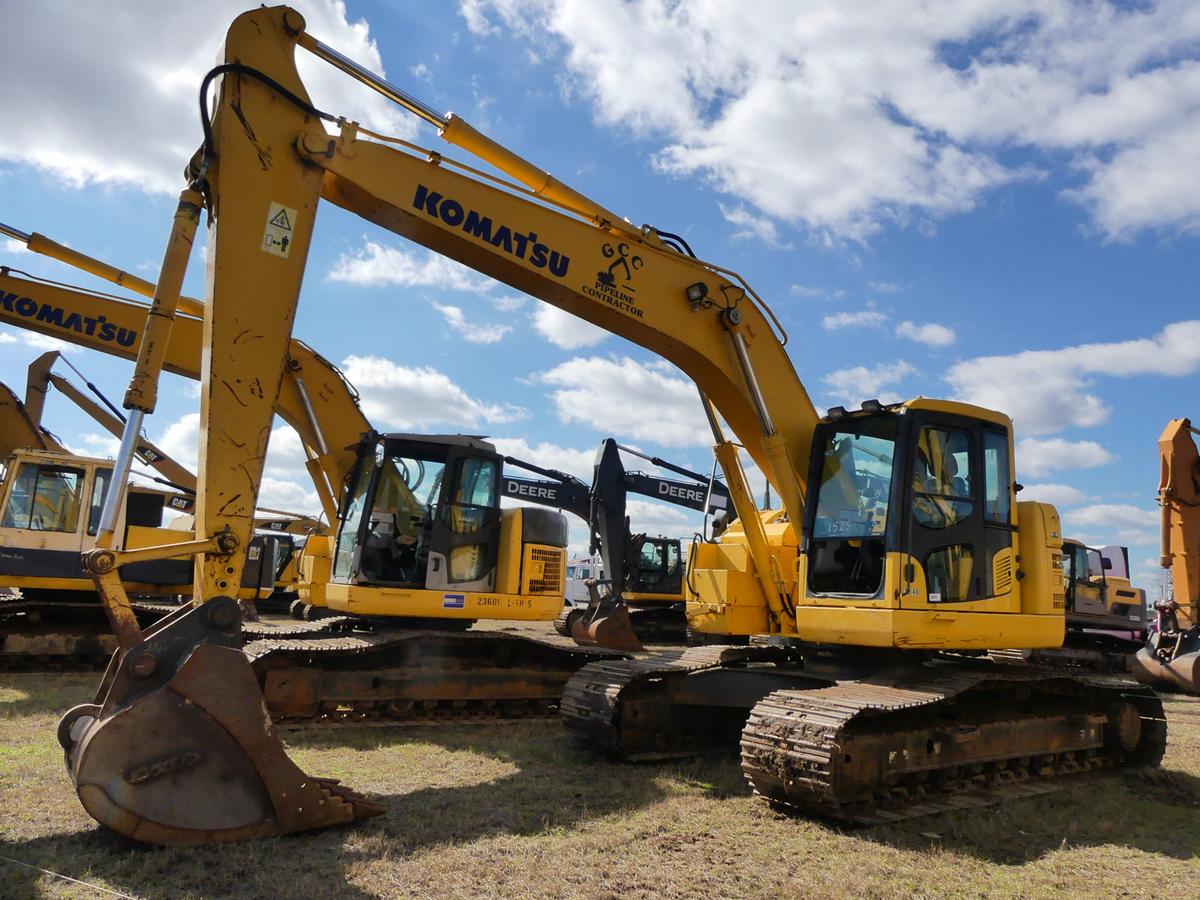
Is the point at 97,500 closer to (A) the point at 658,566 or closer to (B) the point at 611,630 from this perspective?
(B) the point at 611,630

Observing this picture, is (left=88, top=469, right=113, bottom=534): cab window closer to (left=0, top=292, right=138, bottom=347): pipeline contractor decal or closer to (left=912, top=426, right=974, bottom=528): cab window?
(left=0, top=292, right=138, bottom=347): pipeline contractor decal

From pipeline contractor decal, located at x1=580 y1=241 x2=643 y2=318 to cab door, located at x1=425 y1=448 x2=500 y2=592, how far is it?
3096 millimetres

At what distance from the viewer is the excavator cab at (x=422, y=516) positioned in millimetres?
9547

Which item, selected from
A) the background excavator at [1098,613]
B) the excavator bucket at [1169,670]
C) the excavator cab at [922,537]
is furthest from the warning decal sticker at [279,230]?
the background excavator at [1098,613]

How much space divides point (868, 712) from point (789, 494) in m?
2.26

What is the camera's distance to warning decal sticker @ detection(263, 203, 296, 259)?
5965 mm

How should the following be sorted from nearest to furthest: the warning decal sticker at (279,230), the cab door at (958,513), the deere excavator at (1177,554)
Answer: the warning decal sticker at (279,230), the cab door at (958,513), the deere excavator at (1177,554)

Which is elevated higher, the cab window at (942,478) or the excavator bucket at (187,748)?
the cab window at (942,478)

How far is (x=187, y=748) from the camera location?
15.3 feet

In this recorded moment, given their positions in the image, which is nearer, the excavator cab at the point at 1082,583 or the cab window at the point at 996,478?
the cab window at the point at 996,478

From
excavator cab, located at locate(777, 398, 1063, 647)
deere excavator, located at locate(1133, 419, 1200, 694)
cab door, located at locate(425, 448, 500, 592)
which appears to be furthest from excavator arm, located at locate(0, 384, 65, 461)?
deere excavator, located at locate(1133, 419, 1200, 694)

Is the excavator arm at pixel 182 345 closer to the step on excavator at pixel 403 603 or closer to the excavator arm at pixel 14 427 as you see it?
the step on excavator at pixel 403 603

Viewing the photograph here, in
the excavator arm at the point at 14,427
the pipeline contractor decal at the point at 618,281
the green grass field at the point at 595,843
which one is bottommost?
the green grass field at the point at 595,843

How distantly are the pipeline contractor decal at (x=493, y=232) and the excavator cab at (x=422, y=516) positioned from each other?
10.5 feet
